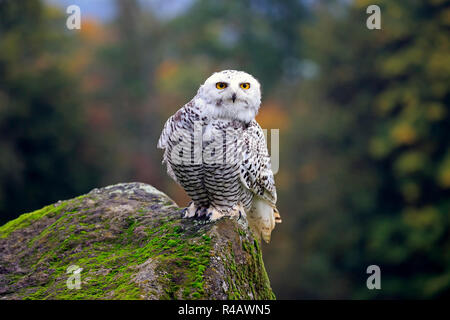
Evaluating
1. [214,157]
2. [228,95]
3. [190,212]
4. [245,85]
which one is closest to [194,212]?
[190,212]

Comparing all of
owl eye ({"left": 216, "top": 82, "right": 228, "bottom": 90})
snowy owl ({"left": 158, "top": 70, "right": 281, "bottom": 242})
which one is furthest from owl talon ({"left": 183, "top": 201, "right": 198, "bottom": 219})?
owl eye ({"left": 216, "top": 82, "right": 228, "bottom": 90})

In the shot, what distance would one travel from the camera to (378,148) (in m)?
18.9

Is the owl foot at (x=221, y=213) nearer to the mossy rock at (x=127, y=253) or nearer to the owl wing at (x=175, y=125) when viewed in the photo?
the mossy rock at (x=127, y=253)

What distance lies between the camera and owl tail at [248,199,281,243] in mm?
6262

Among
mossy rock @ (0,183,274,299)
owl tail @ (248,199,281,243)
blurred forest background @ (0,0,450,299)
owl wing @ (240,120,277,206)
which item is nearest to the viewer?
mossy rock @ (0,183,274,299)

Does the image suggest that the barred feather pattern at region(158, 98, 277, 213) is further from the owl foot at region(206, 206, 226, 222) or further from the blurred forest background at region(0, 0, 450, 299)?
the blurred forest background at region(0, 0, 450, 299)

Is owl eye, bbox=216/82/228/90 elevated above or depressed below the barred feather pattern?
above

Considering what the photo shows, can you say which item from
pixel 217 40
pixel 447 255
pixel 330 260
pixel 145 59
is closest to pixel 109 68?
pixel 145 59

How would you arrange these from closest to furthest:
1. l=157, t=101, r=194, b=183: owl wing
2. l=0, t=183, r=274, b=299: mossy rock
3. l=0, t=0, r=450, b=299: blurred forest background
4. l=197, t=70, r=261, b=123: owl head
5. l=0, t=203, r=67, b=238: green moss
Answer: l=0, t=183, r=274, b=299: mossy rock < l=197, t=70, r=261, b=123: owl head < l=157, t=101, r=194, b=183: owl wing < l=0, t=203, r=67, b=238: green moss < l=0, t=0, r=450, b=299: blurred forest background

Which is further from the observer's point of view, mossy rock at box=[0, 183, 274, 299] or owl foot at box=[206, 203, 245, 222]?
owl foot at box=[206, 203, 245, 222]

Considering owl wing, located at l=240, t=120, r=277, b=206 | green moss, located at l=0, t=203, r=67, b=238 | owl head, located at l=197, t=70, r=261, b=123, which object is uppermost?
owl head, located at l=197, t=70, r=261, b=123

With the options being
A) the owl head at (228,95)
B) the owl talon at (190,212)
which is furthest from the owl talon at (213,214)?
the owl head at (228,95)

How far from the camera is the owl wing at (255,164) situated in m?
5.49
